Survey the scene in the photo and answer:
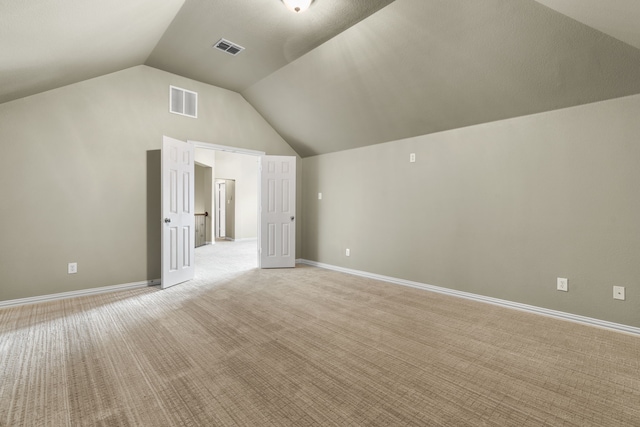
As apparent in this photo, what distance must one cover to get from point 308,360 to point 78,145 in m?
3.82

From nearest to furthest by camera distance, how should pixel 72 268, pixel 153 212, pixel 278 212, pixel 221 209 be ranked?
pixel 72 268 → pixel 153 212 → pixel 278 212 → pixel 221 209

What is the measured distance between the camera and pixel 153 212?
4.29m

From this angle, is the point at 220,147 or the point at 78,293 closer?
the point at 78,293

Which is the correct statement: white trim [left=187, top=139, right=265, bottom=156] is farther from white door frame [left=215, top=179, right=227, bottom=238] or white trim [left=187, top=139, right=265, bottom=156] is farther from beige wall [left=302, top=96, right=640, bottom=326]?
white door frame [left=215, top=179, right=227, bottom=238]

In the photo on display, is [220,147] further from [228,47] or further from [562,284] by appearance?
[562,284]

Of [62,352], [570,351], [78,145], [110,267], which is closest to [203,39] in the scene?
[78,145]

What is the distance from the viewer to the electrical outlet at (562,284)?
9.94ft

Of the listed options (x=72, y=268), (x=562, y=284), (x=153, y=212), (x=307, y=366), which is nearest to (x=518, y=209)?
(x=562, y=284)

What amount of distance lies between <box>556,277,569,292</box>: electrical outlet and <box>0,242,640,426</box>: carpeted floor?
1.14 feet

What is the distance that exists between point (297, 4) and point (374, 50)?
1054mm

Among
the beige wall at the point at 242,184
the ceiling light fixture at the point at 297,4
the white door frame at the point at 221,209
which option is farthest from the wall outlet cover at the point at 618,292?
the white door frame at the point at 221,209

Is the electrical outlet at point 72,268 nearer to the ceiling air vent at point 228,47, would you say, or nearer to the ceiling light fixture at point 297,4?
the ceiling air vent at point 228,47

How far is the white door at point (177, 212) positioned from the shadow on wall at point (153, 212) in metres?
0.27

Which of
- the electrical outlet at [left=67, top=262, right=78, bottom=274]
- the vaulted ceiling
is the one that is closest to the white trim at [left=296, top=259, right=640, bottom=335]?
the vaulted ceiling
